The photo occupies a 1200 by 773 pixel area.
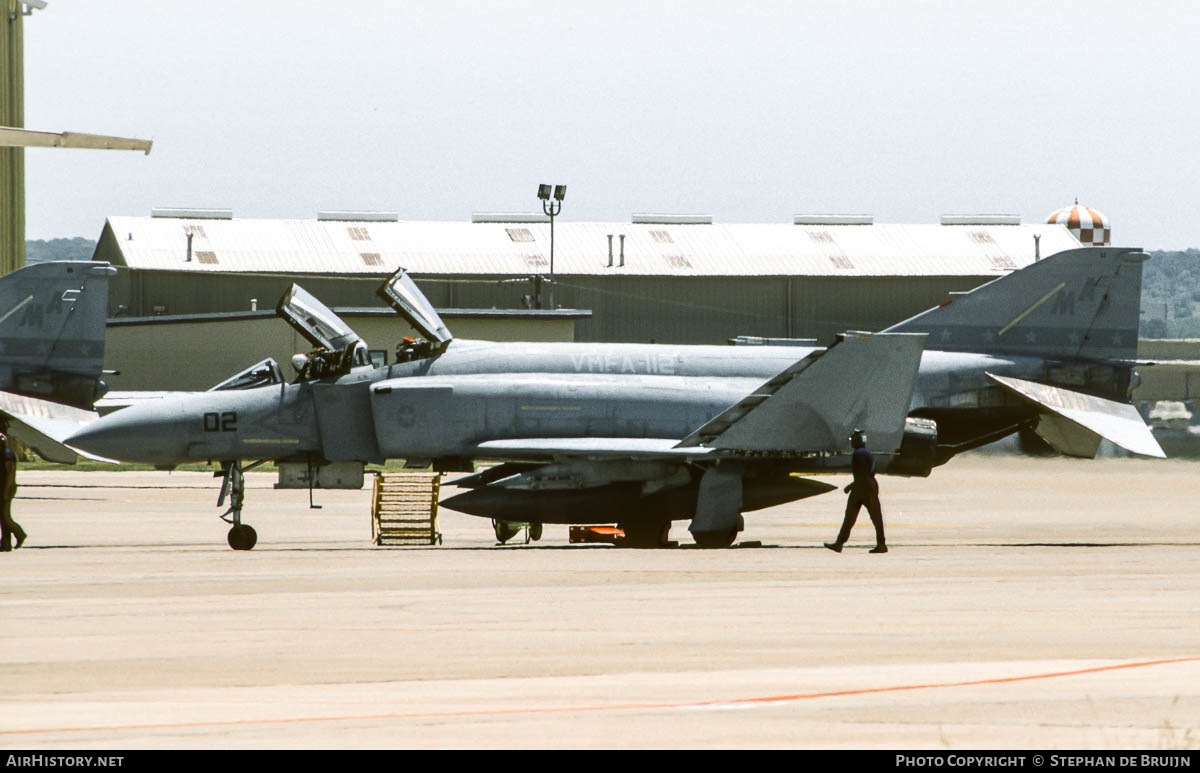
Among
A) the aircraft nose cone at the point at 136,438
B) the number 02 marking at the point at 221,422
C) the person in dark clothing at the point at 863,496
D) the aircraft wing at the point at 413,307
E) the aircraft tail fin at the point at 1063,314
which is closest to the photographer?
the person in dark clothing at the point at 863,496

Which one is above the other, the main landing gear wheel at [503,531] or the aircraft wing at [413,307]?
the aircraft wing at [413,307]

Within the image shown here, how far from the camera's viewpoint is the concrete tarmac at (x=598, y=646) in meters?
6.74

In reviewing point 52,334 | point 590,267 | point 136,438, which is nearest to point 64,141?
point 52,334

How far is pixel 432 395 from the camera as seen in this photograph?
20.3 meters

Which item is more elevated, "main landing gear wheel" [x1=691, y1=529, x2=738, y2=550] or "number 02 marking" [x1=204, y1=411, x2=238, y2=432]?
"number 02 marking" [x1=204, y1=411, x2=238, y2=432]

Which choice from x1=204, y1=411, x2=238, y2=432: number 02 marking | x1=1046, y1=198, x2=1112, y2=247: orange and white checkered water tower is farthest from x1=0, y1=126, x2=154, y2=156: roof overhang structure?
x1=1046, y1=198, x2=1112, y2=247: orange and white checkered water tower

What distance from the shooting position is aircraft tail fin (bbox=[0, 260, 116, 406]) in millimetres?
27547

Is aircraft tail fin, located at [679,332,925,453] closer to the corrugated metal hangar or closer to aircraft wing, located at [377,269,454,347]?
aircraft wing, located at [377,269,454,347]

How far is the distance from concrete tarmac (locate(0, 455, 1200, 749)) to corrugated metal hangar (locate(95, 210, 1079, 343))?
41.1m

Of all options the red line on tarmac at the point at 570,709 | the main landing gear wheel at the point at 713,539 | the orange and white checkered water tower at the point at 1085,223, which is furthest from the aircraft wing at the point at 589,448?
the orange and white checkered water tower at the point at 1085,223

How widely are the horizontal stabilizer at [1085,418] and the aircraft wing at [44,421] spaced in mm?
15830

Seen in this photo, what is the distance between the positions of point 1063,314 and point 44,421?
58.1ft
